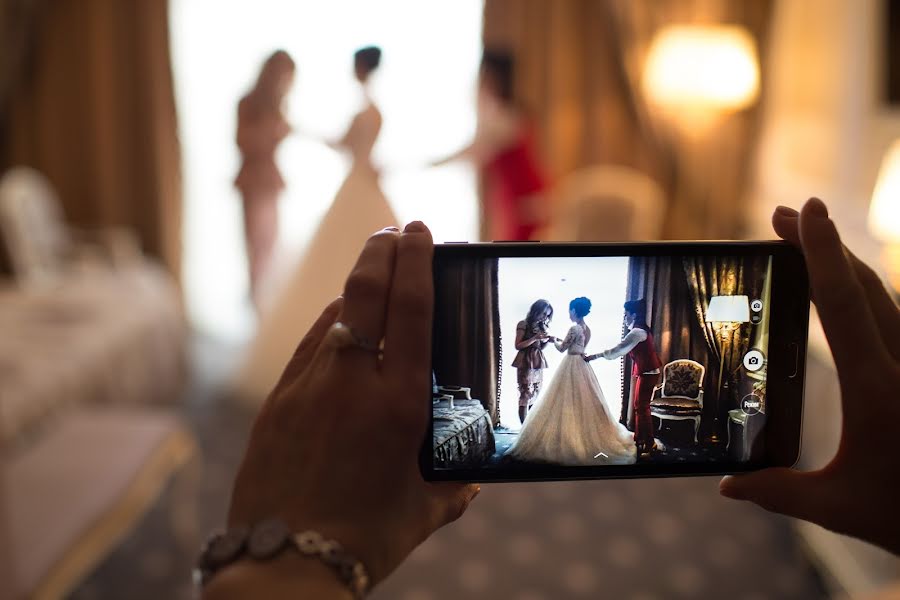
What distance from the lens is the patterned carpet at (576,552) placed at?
2113 millimetres

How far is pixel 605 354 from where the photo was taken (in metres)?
0.58

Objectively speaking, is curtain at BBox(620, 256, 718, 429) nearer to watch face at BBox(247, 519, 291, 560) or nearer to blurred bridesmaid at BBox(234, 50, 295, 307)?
watch face at BBox(247, 519, 291, 560)

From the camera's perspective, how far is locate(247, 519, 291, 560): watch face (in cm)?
46

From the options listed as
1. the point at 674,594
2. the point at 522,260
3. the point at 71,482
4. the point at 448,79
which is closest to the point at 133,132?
the point at 448,79

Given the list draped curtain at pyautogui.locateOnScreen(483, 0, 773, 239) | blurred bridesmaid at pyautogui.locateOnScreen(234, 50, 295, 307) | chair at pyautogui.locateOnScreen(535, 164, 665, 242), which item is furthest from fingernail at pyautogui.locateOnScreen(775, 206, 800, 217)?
draped curtain at pyautogui.locateOnScreen(483, 0, 773, 239)

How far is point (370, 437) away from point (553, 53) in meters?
3.69

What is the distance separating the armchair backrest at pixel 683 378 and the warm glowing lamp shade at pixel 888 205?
1.35m

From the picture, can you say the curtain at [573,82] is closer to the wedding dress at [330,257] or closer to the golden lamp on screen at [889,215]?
the golden lamp on screen at [889,215]

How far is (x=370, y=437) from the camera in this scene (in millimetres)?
505

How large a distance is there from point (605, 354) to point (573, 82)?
11.9 ft

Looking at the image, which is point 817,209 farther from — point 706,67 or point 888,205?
point 706,67

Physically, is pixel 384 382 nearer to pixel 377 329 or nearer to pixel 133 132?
pixel 377 329

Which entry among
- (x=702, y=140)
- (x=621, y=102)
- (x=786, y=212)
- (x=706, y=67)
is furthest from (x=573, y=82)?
(x=786, y=212)

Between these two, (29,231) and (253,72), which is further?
(29,231)
